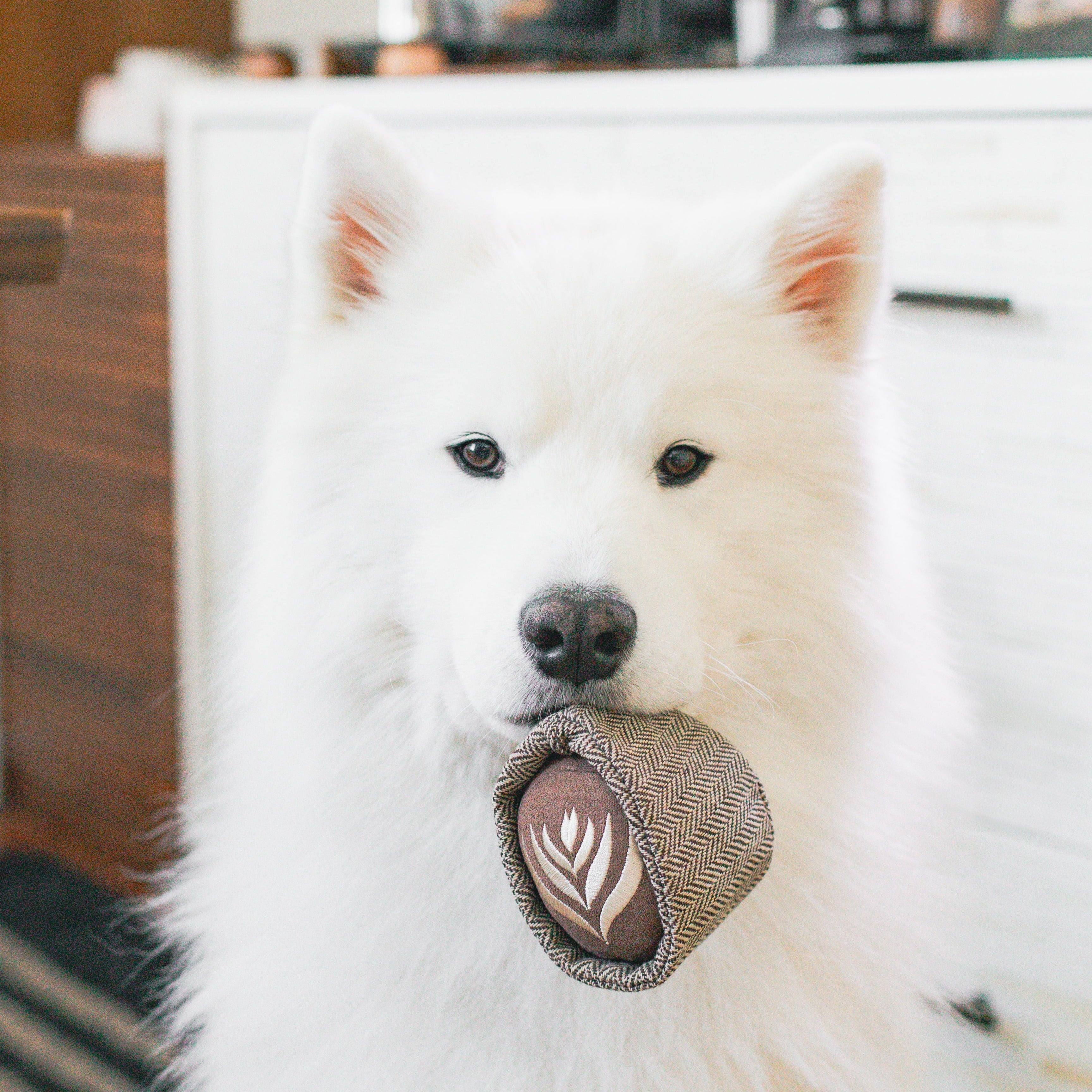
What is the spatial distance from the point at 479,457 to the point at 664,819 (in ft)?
1.28

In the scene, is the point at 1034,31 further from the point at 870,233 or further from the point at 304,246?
the point at 304,246

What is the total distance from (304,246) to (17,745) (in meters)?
2.05

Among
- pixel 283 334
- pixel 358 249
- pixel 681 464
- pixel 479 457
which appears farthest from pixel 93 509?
pixel 681 464

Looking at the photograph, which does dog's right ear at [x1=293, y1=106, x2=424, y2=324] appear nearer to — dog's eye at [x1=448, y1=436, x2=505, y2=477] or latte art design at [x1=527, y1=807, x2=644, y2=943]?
dog's eye at [x1=448, y1=436, x2=505, y2=477]

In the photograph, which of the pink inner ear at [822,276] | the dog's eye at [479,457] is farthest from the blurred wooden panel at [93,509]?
the pink inner ear at [822,276]

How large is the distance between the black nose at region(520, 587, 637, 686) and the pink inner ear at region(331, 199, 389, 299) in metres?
0.45

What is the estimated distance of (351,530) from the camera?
107 cm

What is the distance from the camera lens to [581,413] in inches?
39.0

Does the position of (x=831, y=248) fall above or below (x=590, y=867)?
above

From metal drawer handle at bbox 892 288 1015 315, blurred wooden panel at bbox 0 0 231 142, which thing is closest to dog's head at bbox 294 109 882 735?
metal drawer handle at bbox 892 288 1015 315

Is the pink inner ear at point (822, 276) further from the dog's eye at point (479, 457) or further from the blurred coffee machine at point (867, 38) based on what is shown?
the blurred coffee machine at point (867, 38)

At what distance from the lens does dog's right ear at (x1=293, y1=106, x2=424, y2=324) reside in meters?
1.06

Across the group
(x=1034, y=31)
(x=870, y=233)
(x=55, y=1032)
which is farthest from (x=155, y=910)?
(x=1034, y=31)

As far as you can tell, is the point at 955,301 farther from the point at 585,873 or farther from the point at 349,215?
the point at 585,873
